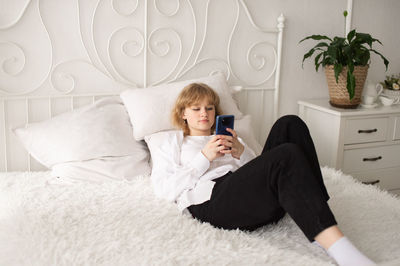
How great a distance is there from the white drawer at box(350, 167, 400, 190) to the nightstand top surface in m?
0.36

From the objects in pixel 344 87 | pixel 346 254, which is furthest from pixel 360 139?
pixel 346 254

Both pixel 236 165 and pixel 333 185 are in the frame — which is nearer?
pixel 236 165

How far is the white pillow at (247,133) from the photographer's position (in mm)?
2082

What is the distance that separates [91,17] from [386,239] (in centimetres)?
162

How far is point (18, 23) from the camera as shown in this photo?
2021 mm

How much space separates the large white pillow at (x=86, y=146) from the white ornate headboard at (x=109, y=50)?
0.17 metres

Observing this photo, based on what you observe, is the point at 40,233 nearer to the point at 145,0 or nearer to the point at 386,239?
the point at 386,239

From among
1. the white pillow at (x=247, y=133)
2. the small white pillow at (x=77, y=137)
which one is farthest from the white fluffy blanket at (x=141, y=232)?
the white pillow at (x=247, y=133)

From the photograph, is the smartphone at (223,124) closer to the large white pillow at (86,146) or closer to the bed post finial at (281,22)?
the large white pillow at (86,146)

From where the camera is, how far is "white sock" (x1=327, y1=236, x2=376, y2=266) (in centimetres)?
119

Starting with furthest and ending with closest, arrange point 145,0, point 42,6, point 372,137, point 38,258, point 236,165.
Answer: point 372,137
point 145,0
point 42,6
point 236,165
point 38,258

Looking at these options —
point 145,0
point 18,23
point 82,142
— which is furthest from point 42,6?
point 82,142

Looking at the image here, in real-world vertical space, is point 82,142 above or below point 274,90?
below

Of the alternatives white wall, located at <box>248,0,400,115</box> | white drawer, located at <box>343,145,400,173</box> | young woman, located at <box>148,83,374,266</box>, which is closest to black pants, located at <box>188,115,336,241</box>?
young woman, located at <box>148,83,374,266</box>
